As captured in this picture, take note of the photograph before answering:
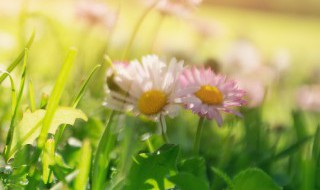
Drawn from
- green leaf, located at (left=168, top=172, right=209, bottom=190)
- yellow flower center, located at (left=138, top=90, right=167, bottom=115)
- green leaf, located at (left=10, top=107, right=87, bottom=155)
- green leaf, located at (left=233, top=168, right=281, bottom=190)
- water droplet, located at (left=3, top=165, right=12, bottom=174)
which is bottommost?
water droplet, located at (left=3, top=165, right=12, bottom=174)

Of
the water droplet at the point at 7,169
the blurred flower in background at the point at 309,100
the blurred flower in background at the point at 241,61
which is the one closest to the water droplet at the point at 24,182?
the water droplet at the point at 7,169

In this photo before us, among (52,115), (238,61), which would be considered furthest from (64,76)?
(238,61)

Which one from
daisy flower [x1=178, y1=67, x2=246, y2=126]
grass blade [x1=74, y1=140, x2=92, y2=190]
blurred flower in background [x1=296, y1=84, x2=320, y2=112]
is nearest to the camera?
grass blade [x1=74, y1=140, x2=92, y2=190]

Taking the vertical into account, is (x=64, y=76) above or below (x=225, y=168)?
above

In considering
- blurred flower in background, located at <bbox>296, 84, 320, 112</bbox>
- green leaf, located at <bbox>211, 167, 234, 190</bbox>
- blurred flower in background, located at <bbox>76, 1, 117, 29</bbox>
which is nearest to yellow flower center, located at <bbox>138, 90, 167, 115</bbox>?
green leaf, located at <bbox>211, 167, 234, 190</bbox>

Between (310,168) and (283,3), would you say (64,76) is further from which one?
(283,3)

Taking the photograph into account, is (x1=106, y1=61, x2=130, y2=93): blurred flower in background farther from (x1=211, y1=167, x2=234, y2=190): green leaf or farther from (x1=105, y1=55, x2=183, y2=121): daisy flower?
(x1=211, y1=167, x2=234, y2=190): green leaf

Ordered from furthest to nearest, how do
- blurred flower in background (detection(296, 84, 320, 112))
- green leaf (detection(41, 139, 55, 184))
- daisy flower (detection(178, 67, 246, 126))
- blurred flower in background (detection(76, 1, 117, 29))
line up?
blurred flower in background (detection(296, 84, 320, 112)), blurred flower in background (detection(76, 1, 117, 29)), daisy flower (detection(178, 67, 246, 126)), green leaf (detection(41, 139, 55, 184))

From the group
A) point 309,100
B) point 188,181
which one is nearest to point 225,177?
point 188,181
